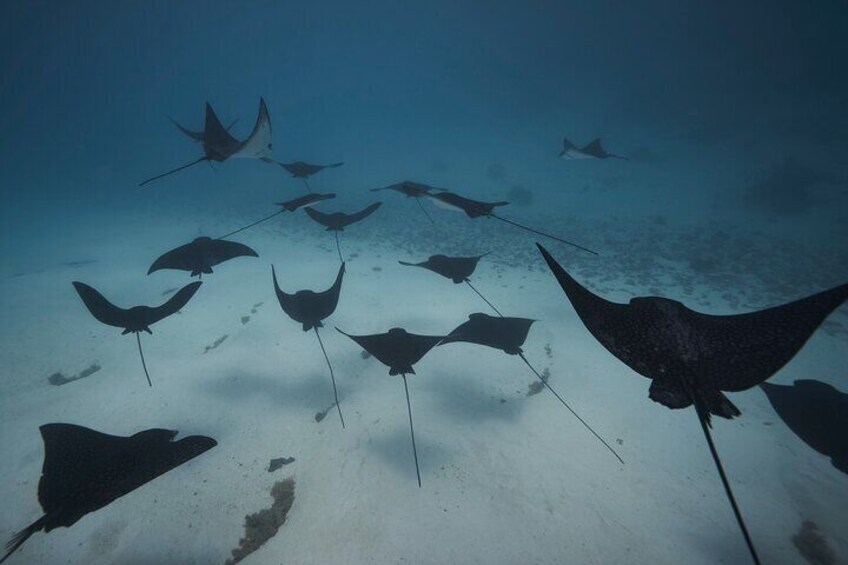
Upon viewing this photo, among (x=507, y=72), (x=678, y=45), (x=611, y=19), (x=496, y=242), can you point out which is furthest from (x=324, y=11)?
(x=496, y=242)

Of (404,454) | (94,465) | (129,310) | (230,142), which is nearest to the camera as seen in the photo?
(94,465)

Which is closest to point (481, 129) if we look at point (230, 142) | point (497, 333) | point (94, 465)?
point (230, 142)

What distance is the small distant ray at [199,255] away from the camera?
6.05 metres

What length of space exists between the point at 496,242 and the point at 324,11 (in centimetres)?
12464

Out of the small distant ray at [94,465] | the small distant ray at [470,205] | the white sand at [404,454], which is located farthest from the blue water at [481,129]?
the small distant ray at [470,205]

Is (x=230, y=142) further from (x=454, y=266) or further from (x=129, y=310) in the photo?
(x=454, y=266)

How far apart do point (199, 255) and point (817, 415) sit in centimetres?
950

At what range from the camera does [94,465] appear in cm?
313

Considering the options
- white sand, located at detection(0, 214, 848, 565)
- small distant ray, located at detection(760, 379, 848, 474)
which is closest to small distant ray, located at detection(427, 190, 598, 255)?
small distant ray, located at detection(760, 379, 848, 474)

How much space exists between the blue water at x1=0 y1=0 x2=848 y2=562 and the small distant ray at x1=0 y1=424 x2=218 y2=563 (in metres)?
2.58

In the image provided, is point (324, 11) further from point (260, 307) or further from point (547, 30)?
point (260, 307)

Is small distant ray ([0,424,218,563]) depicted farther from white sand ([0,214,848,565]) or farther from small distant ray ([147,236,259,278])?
small distant ray ([147,236,259,278])

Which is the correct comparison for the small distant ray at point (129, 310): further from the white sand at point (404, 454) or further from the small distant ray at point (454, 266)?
the small distant ray at point (454, 266)

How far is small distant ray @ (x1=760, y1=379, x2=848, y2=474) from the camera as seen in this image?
12.3 feet
